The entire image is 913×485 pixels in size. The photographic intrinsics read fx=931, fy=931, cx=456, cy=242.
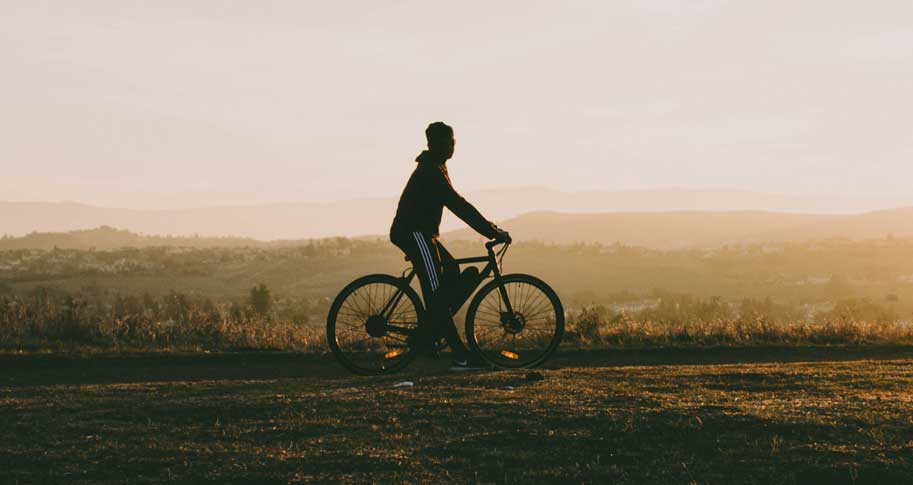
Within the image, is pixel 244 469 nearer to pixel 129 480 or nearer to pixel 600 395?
pixel 129 480

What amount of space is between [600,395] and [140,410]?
3917 mm

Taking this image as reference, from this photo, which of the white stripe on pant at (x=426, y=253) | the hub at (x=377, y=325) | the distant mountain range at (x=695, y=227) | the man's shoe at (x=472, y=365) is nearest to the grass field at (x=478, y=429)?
the man's shoe at (x=472, y=365)

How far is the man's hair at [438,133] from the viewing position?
9586 mm

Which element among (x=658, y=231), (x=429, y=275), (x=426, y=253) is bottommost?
(x=429, y=275)

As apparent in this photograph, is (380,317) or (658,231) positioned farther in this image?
(658,231)

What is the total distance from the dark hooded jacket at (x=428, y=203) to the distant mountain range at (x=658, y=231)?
3639 inches

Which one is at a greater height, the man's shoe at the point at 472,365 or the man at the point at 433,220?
the man at the point at 433,220

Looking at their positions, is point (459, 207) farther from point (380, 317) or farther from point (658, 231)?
→ point (658, 231)

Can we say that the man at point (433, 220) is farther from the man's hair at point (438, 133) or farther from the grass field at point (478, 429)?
the grass field at point (478, 429)

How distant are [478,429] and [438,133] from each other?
12.4 feet

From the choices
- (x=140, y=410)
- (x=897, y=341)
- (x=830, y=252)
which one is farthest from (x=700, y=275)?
(x=140, y=410)

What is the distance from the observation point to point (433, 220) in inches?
378

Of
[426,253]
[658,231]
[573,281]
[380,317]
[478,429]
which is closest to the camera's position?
[478,429]

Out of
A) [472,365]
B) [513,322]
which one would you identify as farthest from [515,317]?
[472,365]
